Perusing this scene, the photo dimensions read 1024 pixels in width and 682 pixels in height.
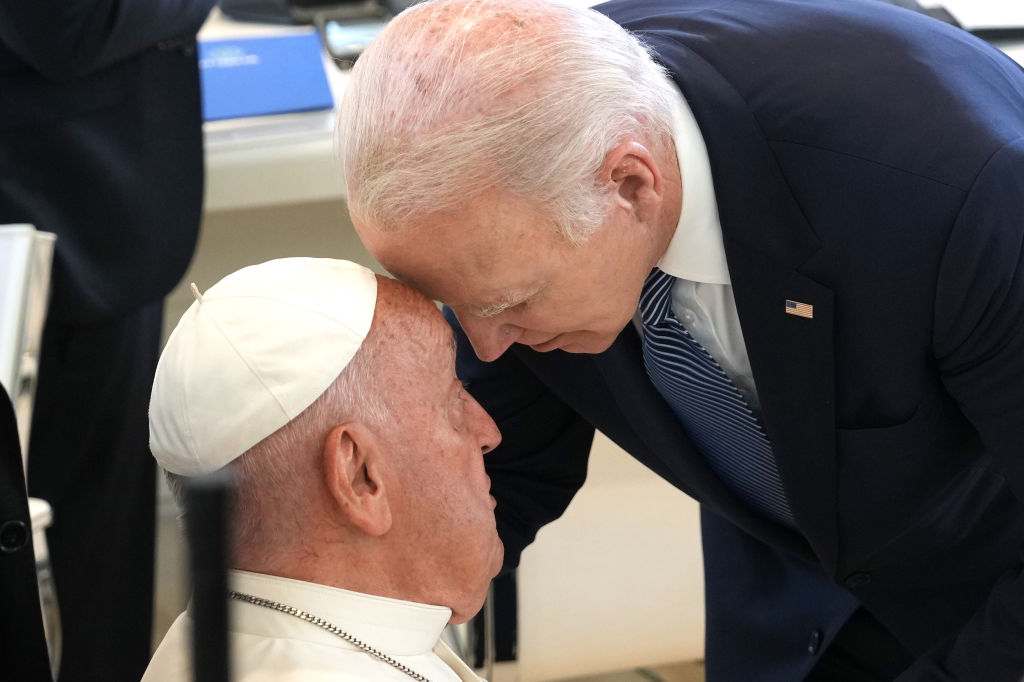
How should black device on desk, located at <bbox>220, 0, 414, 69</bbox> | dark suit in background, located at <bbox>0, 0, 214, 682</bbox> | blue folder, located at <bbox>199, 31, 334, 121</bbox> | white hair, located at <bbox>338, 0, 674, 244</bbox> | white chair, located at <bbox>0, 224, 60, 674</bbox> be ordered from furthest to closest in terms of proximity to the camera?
1. black device on desk, located at <bbox>220, 0, 414, 69</bbox>
2. blue folder, located at <bbox>199, 31, 334, 121</bbox>
3. dark suit in background, located at <bbox>0, 0, 214, 682</bbox>
4. white chair, located at <bbox>0, 224, 60, 674</bbox>
5. white hair, located at <bbox>338, 0, 674, 244</bbox>

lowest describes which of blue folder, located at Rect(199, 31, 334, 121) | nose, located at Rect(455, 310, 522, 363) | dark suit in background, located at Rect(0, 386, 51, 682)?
blue folder, located at Rect(199, 31, 334, 121)

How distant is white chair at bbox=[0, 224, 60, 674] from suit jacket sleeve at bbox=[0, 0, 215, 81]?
0.34 metres

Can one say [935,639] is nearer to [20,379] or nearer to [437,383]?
[437,383]

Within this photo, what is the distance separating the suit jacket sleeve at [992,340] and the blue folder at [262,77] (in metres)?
1.61

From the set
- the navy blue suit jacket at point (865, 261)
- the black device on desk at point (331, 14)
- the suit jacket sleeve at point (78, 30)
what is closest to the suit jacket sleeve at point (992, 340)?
the navy blue suit jacket at point (865, 261)

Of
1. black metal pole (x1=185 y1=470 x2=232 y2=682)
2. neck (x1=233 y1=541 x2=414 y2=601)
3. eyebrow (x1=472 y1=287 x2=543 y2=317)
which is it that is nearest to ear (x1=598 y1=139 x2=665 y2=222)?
eyebrow (x1=472 y1=287 x2=543 y2=317)

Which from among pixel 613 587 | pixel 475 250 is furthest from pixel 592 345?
pixel 613 587

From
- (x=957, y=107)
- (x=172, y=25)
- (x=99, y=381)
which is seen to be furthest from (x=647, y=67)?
(x=99, y=381)

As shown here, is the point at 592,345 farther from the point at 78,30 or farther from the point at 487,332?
the point at 78,30

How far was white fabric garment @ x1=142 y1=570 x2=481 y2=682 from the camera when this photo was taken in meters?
1.15

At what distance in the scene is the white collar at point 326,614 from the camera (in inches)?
46.6

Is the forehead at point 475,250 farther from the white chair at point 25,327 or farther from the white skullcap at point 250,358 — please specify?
the white chair at point 25,327

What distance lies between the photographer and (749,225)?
1.31m

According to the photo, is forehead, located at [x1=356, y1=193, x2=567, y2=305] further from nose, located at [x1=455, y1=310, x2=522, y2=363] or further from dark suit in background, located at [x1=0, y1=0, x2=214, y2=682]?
dark suit in background, located at [x1=0, y1=0, x2=214, y2=682]
